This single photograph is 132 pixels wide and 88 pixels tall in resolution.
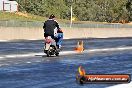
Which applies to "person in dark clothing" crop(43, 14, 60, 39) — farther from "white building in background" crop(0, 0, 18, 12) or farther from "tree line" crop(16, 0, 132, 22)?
"tree line" crop(16, 0, 132, 22)

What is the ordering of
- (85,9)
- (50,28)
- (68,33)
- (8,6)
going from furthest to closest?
(85,9) → (8,6) → (68,33) → (50,28)

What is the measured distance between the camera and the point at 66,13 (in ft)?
429

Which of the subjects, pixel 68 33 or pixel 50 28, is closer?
pixel 50 28

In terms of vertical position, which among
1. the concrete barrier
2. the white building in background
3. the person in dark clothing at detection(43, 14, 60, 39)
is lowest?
the concrete barrier

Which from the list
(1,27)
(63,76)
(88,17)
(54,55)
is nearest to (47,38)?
(54,55)

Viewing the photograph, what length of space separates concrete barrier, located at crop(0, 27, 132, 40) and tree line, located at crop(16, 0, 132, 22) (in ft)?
155

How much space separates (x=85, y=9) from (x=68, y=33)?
68.9 m

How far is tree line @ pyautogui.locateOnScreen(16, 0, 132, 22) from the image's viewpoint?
121188 millimetres

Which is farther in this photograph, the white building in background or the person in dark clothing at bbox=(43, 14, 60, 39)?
the white building in background

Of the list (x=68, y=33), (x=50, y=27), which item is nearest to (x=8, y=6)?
(x=68, y=33)

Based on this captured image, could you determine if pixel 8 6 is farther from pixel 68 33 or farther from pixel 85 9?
pixel 68 33

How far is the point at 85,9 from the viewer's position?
132 m

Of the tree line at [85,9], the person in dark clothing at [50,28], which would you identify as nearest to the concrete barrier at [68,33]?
the person in dark clothing at [50,28]

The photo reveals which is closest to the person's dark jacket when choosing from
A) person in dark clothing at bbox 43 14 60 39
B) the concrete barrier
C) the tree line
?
person in dark clothing at bbox 43 14 60 39
